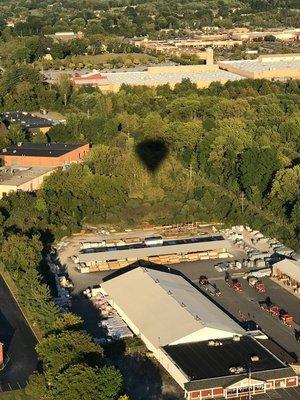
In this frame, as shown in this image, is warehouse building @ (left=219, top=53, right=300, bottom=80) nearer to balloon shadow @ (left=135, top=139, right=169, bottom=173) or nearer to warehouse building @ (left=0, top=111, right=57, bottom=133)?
warehouse building @ (left=0, top=111, right=57, bottom=133)

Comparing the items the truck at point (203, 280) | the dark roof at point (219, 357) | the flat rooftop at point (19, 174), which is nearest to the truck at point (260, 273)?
the truck at point (203, 280)

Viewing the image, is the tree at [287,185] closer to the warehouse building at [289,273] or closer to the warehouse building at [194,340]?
the warehouse building at [289,273]

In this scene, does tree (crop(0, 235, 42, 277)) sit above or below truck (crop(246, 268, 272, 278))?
above

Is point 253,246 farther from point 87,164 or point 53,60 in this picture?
point 53,60

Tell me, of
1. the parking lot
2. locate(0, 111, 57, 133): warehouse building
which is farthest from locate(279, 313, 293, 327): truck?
Answer: locate(0, 111, 57, 133): warehouse building

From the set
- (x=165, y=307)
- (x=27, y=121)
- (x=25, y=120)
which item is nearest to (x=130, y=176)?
(x=165, y=307)

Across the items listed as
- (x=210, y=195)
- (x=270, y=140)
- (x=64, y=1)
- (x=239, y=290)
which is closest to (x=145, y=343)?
(x=239, y=290)

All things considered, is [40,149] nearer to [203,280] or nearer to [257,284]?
[203,280]
